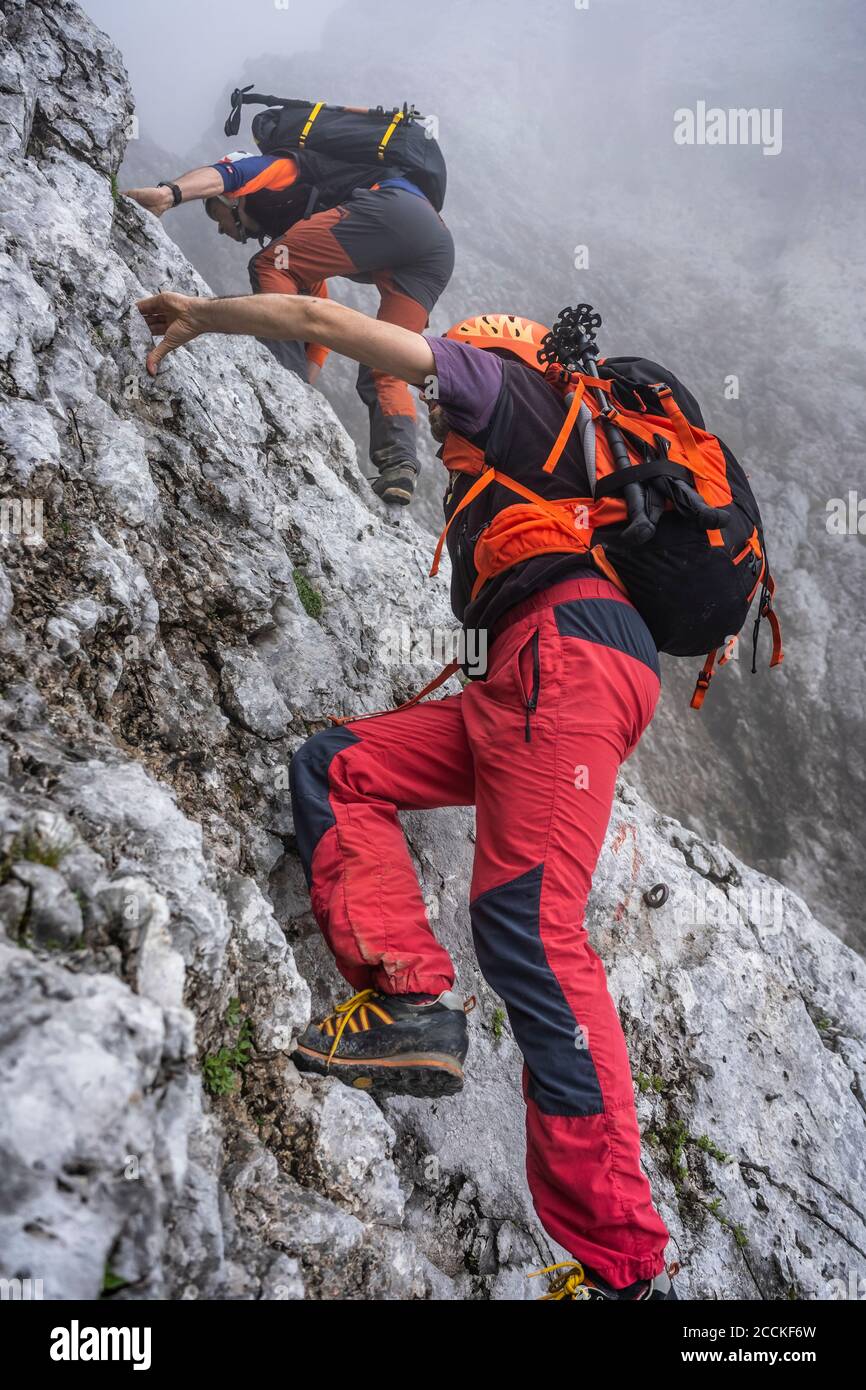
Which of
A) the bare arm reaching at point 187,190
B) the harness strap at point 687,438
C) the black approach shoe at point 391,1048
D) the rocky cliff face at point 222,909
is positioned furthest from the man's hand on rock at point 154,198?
the black approach shoe at point 391,1048

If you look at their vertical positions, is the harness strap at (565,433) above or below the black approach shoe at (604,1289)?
above

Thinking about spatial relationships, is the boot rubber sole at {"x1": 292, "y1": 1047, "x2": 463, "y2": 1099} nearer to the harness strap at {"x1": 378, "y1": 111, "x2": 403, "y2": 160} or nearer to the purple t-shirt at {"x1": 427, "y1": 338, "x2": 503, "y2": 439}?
the purple t-shirt at {"x1": 427, "y1": 338, "x2": 503, "y2": 439}

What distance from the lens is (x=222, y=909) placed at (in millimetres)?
2891

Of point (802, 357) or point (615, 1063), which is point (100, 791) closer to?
point (615, 1063)

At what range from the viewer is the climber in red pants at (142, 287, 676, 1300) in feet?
10.1

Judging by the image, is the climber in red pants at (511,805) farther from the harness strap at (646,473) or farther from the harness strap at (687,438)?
the harness strap at (687,438)

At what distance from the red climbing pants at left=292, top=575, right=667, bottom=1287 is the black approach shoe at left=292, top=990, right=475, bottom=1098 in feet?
0.42

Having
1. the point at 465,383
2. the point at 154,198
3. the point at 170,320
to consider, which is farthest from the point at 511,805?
the point at 154,198

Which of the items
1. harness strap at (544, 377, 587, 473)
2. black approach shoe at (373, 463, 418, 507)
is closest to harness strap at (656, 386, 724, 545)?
harness strap at (544, 377, 587, 473)

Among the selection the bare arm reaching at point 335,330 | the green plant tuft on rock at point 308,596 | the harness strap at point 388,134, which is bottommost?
the green plant tuft on rock at point 308,596

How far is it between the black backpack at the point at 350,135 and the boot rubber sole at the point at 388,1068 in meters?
7.51

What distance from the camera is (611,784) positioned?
Result: 3.62 m

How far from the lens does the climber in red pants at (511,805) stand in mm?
3080
